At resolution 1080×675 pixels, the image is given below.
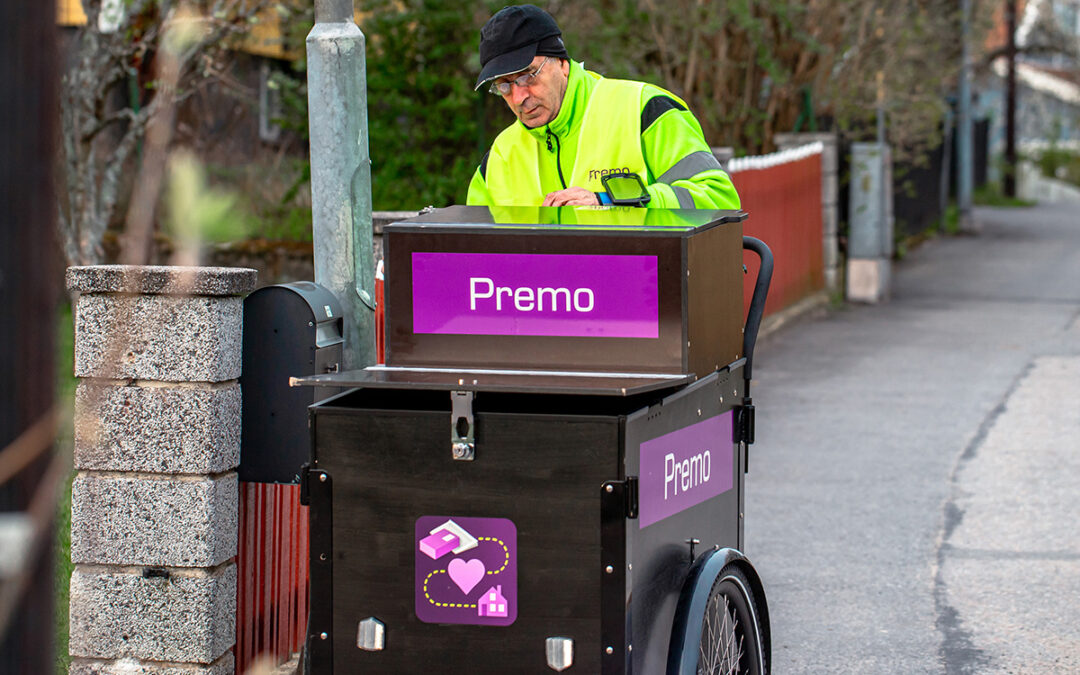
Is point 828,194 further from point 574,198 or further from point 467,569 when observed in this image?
point 467,569

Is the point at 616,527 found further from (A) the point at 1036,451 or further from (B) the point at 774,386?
(B) the point at 774,386

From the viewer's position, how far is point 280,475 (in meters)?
4.41

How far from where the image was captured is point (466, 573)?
3.28 metres

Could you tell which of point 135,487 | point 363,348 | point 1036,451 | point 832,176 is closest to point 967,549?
point 1036,451

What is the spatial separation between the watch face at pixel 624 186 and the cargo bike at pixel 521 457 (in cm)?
42

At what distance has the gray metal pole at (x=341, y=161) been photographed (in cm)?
447

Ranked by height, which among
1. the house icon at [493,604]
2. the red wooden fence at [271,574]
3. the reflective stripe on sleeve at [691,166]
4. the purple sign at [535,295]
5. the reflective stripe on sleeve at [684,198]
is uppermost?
the reflective stripe on sleeve at [691,166]

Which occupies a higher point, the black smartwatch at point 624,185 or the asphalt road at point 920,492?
the black smartwatch at point 624,185

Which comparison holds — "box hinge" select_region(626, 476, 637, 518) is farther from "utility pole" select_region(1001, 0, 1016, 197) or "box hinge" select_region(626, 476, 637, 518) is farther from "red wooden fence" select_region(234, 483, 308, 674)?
"utility pole" select_region(1001, 0, 1016, 197)

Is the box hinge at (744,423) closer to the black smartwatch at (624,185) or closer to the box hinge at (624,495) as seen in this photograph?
the black smartwatch at (624,185)

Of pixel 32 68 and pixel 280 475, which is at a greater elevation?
pixel 32 68

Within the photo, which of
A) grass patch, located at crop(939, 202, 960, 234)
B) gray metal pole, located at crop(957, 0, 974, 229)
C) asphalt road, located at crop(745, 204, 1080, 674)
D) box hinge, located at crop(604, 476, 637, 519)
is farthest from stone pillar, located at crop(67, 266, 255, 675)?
grass patch, located at crop(939, 202, 960, 234)

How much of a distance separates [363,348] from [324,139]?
0.60m

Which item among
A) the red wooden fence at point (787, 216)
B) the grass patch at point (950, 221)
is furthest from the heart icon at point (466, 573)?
the grass patch at point (950, 221)
